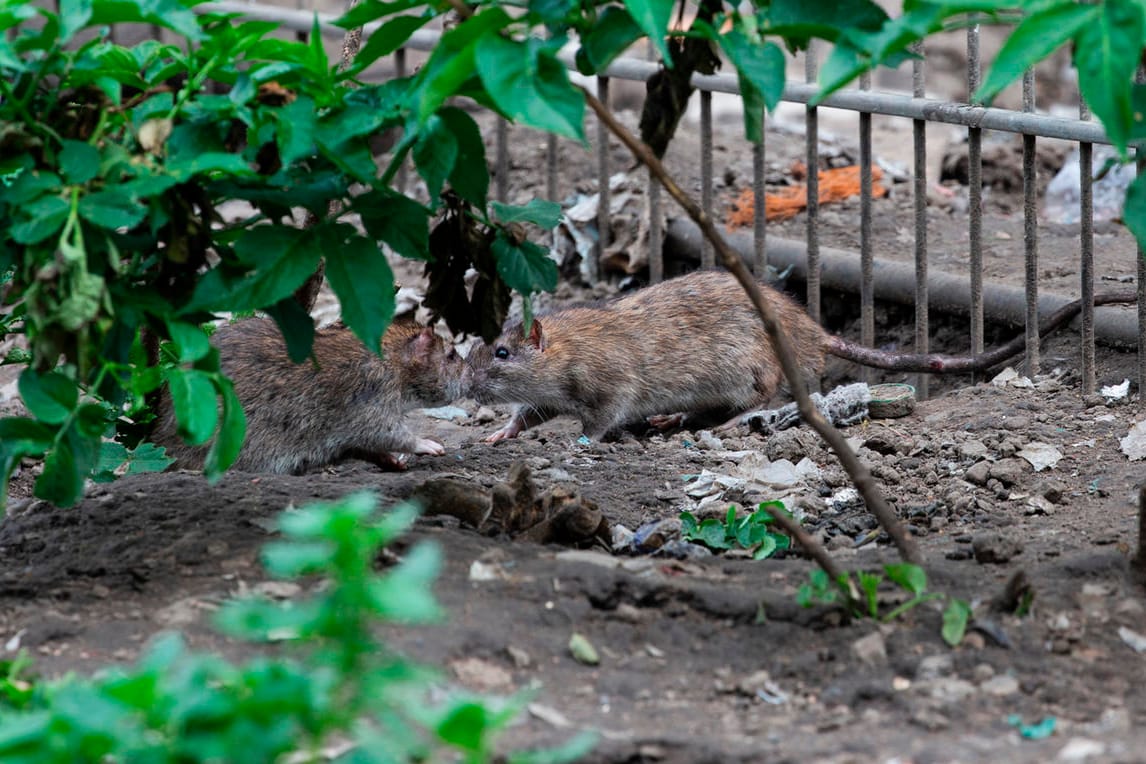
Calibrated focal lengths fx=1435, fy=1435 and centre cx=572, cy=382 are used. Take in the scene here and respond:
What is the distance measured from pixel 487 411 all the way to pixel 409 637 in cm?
547

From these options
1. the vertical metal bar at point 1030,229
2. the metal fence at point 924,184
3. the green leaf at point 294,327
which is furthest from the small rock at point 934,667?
the vertical metal bar at point 1030,229

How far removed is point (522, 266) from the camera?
4043mm

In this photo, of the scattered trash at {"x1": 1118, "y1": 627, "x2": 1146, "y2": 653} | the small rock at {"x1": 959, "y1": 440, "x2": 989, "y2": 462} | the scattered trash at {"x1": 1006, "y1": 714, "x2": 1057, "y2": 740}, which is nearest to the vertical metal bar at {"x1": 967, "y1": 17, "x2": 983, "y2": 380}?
the small rock at {"x1": 959, "y1": 440, "x2": 989, "y2": 462}

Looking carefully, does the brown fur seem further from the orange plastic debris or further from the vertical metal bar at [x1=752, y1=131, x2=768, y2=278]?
the orange plastic debris

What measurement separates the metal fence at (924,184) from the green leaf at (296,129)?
230 centimetres

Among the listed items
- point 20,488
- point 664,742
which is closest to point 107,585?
point 664,742

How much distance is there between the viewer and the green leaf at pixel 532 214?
401cm

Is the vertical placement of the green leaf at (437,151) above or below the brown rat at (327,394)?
above

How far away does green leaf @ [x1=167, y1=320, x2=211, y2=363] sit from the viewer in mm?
3197

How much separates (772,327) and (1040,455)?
2316 millimetres

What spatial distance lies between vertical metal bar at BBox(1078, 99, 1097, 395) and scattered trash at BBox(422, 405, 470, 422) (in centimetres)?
369

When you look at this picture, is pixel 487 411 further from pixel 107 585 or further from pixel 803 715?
pixel 803 715

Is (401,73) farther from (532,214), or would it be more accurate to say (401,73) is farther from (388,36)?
(388,36)

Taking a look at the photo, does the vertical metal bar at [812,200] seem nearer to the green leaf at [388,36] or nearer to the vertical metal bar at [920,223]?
the vertical metal bar at [920,223]
